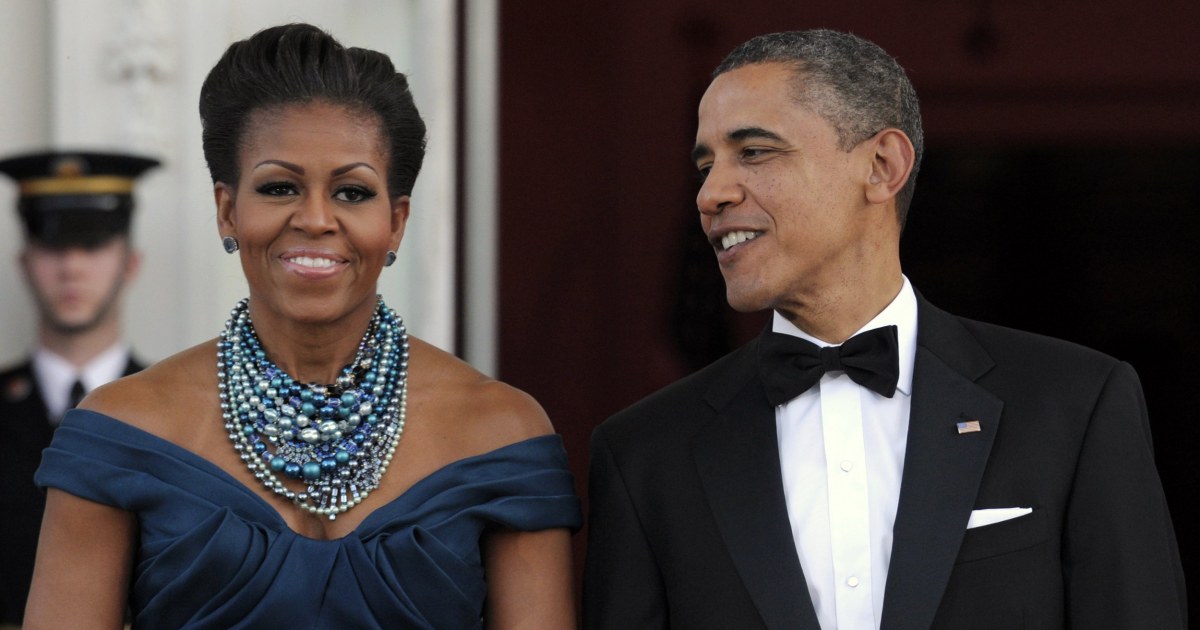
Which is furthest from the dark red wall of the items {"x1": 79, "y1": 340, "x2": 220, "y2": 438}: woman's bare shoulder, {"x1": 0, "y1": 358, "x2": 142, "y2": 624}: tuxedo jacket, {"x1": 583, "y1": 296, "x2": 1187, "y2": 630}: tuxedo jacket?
{"x1": 79, "y1": 340, "x2": 220, "y2": 438}: woman's bare shoulder

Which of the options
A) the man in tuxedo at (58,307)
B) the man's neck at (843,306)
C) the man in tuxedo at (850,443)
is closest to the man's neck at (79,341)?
A: the man in tuxedo at (58,307)

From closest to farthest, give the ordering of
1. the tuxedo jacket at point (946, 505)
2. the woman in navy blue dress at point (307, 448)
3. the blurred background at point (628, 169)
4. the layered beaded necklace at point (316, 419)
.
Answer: the tuxedo jacket at point (946, 505) < the woman in navy blue dress at point (307, 448) < the layered beaded necklace at point (316, 419) < the blurred background at point (628, 169)

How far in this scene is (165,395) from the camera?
8.96ft

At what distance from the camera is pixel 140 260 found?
158 inches

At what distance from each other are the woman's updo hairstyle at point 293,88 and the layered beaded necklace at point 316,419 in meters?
0.28

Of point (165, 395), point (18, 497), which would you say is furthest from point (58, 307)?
point (165, 395)

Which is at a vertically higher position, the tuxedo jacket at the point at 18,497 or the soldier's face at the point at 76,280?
the soldier's face at the point at 76,280

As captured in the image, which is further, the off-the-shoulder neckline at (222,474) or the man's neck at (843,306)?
the man's neck at (843,306)

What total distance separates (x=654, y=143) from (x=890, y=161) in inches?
55.6

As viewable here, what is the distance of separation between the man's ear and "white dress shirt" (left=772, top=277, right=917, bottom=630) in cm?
19

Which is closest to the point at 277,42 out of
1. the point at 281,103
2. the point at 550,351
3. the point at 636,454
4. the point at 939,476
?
the point at 281,103

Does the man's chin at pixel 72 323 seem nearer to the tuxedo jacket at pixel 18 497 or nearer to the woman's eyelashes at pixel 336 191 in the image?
the tuxedo jacket at pixel 18 497

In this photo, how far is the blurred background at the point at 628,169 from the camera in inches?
158

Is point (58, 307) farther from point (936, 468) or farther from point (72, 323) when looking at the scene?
point (936, 468)
